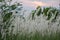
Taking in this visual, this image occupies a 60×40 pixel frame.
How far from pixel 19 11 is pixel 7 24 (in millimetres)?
339

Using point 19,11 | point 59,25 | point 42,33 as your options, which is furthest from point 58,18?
point 19,11

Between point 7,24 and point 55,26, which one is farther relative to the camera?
point 7,24

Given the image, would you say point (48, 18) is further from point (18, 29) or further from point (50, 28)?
point (18, 29)

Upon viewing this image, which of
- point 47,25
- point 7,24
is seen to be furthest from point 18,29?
point 47,25

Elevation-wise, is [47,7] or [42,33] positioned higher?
[47,7]

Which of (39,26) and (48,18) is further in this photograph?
(48,18)

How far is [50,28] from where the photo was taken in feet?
11.7

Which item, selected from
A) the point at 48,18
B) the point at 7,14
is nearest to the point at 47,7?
the point at 48,18

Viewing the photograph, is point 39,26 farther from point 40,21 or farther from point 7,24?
point 7,24

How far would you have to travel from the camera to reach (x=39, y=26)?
3488mm

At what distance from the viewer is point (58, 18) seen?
371 centimetres

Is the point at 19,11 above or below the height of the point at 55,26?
above

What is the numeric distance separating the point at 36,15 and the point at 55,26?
357 mm

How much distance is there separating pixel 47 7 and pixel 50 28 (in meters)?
0.48
